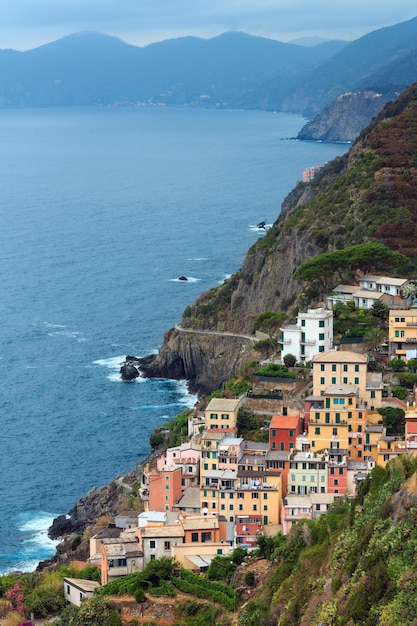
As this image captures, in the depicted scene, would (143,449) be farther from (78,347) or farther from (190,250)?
(190,250)

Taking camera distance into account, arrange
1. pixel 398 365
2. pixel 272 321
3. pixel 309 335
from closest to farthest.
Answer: pixel 398 365, pixel 309 335, pixel 272 321

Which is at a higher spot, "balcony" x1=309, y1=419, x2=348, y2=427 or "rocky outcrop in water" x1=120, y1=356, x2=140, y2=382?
"balcony" x1=309, y1=419, x2=348, y2=427

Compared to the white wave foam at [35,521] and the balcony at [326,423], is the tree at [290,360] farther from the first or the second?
the white wave foam at [35,521]

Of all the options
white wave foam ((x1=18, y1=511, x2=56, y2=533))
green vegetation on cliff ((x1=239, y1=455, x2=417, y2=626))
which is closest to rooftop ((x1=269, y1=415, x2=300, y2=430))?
green vegetation on cliff ((x1=239, y1=455, x2=417, y2=626))

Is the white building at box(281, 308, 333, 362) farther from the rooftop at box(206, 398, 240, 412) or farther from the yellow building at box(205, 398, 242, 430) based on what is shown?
the yellow building at box(205, 398, 242, 430)

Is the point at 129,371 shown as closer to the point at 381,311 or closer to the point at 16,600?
the point at 381,311

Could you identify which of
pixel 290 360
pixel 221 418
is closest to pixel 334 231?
pixel 290 360

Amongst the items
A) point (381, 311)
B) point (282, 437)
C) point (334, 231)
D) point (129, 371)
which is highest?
point (334, 231)
